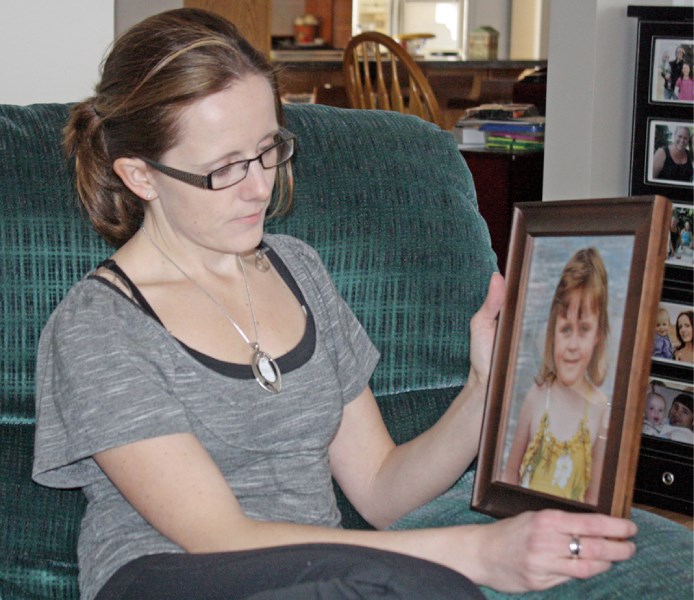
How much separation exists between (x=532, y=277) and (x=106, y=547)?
1.89 feet

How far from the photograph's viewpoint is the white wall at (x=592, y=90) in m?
2.94

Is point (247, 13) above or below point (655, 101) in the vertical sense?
above

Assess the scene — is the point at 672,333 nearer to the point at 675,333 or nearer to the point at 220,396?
the point at 675,333

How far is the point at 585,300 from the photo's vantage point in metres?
1.20

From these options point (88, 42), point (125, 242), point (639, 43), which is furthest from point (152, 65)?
point (639, 43)

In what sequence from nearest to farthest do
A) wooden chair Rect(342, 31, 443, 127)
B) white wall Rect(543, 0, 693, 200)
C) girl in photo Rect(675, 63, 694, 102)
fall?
girl in photo Rect(675, 63, 694, 102) < white wall Rect(543, 0, 693, 200) < wooden chair Rect(342, 31, 443, 127)

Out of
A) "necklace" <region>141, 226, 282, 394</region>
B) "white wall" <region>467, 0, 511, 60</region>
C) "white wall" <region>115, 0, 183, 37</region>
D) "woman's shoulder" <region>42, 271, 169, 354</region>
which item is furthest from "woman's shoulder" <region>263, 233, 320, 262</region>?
"white wall" <region>467, 0, 511, 60</region>

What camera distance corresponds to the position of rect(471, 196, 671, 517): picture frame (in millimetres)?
1144

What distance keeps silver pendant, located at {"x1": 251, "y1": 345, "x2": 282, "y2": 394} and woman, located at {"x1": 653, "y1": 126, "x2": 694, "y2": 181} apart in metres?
1.63

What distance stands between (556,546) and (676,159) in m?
1.79

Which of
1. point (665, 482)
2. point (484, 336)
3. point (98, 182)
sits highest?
point (98, 182)

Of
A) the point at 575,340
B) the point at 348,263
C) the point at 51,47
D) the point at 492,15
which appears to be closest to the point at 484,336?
the point at 575,340

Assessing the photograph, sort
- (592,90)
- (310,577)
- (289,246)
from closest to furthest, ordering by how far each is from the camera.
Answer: (310,577), (289,246), (592,90)

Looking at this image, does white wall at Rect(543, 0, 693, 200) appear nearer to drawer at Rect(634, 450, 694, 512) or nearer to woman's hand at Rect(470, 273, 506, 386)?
drawer at Rect(634, 450, 694, 512)
